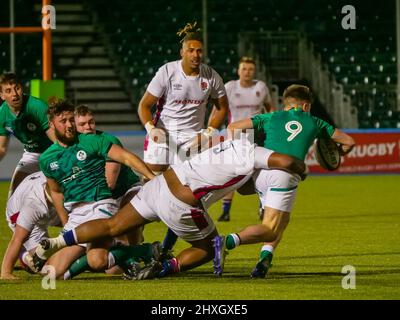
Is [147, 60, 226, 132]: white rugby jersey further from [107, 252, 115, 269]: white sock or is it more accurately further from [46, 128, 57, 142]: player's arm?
[107, 252, 115, 269]: white sock

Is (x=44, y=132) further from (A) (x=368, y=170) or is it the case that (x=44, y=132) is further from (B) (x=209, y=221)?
(A) (x=368, y=170)

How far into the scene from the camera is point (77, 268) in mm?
9453

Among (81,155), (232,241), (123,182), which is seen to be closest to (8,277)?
(81,155)

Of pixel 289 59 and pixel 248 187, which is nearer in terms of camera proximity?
pixel 248 187

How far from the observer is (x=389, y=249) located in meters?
11.7

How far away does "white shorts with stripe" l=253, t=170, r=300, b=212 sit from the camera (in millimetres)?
9500

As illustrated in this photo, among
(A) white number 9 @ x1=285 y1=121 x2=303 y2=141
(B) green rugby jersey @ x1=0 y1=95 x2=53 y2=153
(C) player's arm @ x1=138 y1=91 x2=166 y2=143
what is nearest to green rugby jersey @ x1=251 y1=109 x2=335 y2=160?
(A) white number 9 @ x1=285 y1=121 x2=303 y2=141

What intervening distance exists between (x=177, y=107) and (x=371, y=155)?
12.4m

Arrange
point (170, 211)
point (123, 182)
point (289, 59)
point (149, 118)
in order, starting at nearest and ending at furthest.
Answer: point (170, 211) → point (123, 182) → point (149, 118) → point (289, 59)

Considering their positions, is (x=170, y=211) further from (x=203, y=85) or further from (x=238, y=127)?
(x=203, y=85)

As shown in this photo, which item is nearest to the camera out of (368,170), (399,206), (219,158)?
(219,158)
